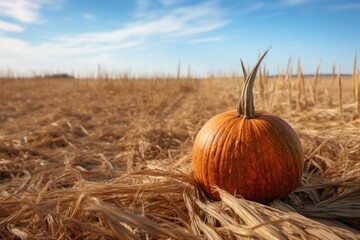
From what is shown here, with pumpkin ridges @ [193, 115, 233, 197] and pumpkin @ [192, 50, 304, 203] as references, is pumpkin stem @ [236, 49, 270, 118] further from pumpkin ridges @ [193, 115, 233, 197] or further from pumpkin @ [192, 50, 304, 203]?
pumpkin ridges @ [193, 115, 233, 197]

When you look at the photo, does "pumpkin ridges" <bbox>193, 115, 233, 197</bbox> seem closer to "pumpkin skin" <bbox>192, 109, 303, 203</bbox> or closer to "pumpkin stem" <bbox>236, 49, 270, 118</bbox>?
"pumpkin skin" <bbox>192, 109, 303, 203</bbox>

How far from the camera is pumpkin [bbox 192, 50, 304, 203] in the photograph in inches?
64.4

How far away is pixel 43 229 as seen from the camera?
156 centimetres

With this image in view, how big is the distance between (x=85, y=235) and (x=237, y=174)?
0.79 meters

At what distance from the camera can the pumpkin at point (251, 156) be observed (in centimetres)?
163

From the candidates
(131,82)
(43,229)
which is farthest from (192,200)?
(131,82)

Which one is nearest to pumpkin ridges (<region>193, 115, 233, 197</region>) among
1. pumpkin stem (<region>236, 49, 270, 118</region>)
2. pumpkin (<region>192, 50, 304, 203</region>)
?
pumpkin (<region>192, 50, 304, 203</region>)

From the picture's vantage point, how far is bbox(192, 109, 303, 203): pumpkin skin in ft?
5.36

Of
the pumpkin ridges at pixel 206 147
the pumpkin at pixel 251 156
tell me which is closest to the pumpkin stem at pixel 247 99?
the pumpkin at pixel 251 156

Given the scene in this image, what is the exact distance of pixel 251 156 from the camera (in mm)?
1632

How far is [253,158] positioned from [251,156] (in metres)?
0.01

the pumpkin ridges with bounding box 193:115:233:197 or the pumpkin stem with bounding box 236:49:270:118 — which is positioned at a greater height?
the pumpkin stem with bounding box 236:49:270:118

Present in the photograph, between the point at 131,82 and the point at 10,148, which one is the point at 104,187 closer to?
the point at 10,148

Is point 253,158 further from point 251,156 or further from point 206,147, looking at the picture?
point 206,147
